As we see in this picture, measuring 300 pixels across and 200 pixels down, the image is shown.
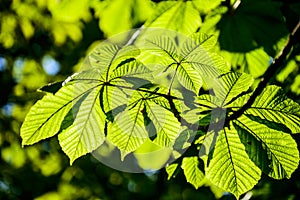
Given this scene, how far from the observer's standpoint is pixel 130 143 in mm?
670

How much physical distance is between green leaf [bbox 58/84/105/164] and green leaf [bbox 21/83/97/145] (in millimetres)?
16

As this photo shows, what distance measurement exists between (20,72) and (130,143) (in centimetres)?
246

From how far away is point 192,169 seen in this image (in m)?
0.85

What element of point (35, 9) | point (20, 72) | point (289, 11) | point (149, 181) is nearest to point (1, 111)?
point (20, 72)

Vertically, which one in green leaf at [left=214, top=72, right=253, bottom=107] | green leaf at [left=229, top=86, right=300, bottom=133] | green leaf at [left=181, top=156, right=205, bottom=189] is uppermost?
green leaf at [left=214, top=72, right=253, bottom=107]

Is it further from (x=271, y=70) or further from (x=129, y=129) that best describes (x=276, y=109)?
(x=129, y=129)

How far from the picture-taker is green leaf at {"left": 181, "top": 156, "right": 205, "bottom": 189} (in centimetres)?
84

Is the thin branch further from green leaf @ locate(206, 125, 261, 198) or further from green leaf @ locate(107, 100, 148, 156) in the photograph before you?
green leaf @ locate(107, 100, 148, 156)

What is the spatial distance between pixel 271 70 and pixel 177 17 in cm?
47

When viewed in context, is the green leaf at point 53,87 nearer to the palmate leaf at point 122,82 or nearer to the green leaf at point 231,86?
the palmate leaf at point 122,82

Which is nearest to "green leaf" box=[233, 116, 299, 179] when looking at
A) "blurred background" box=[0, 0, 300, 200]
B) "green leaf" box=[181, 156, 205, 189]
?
"green leaf" box=[181, 156, 205, 189]

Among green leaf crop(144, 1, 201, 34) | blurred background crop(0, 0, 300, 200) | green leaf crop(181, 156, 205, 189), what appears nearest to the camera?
green leaf crop(181, 156, 205, 189)

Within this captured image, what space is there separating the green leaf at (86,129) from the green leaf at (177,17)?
0.44 metres

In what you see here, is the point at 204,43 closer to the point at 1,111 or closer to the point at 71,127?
the point at 71,127
